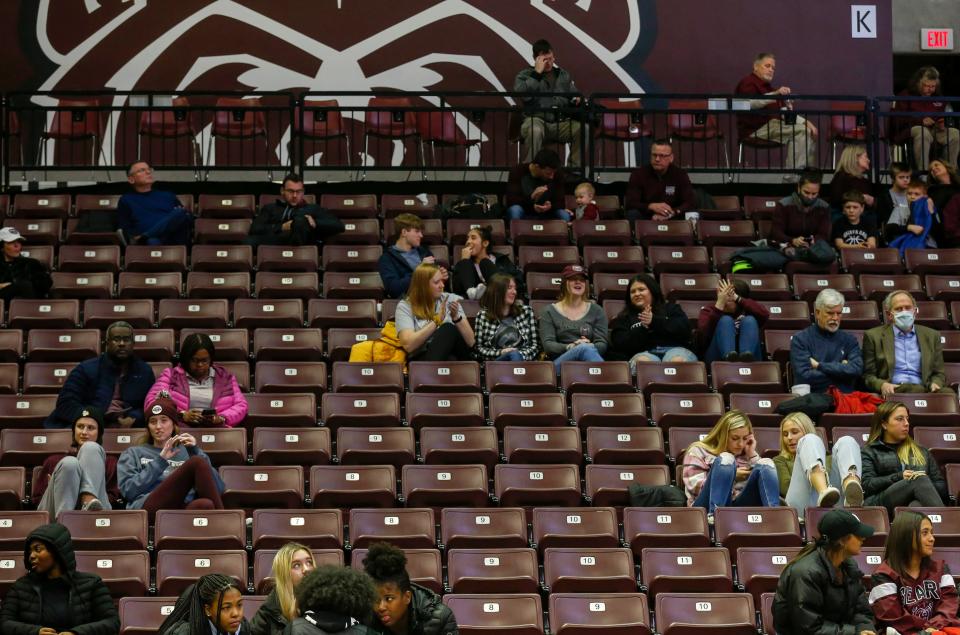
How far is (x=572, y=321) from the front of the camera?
12.2m

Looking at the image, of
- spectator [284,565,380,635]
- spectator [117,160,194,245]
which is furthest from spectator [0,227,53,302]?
spectator [284,565,380,635]

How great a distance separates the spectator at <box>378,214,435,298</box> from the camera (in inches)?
508

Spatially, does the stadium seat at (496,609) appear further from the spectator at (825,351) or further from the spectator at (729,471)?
the spectator at (825,351)

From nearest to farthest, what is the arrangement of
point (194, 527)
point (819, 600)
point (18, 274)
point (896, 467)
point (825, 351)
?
point (819, 600) → point (194, 527) → point (896, 467) → point (825, 351) → point (18, 274)

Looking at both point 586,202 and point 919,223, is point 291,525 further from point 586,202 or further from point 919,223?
point 919,223

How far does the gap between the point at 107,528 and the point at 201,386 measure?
1.79m

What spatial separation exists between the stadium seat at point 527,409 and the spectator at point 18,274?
150 inches

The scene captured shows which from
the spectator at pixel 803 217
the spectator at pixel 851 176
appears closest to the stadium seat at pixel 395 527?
the spectator at pixel 803 217

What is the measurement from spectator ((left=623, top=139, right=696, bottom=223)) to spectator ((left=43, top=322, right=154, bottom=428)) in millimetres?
5175

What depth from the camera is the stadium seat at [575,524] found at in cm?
940

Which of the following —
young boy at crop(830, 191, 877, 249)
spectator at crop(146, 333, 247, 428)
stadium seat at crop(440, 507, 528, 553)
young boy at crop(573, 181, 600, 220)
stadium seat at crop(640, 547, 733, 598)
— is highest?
young boy at crop(573, 181, 600, 220)

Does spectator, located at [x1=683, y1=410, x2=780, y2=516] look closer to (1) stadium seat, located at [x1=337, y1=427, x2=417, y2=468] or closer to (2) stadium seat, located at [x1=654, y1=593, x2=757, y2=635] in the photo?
(2) stadium seat, located at [x1=654, y1=593, x2=757, y2=635]

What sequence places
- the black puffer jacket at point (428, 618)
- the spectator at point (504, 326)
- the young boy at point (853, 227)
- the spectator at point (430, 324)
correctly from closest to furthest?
1. the black puffer jacket at point (428, 618)
2. the spectator at point (430, 324)
3. the spectator at point (504, 326)
4. the young boy at point (853, 227)

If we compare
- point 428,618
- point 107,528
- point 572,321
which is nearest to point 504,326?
point 572,321
